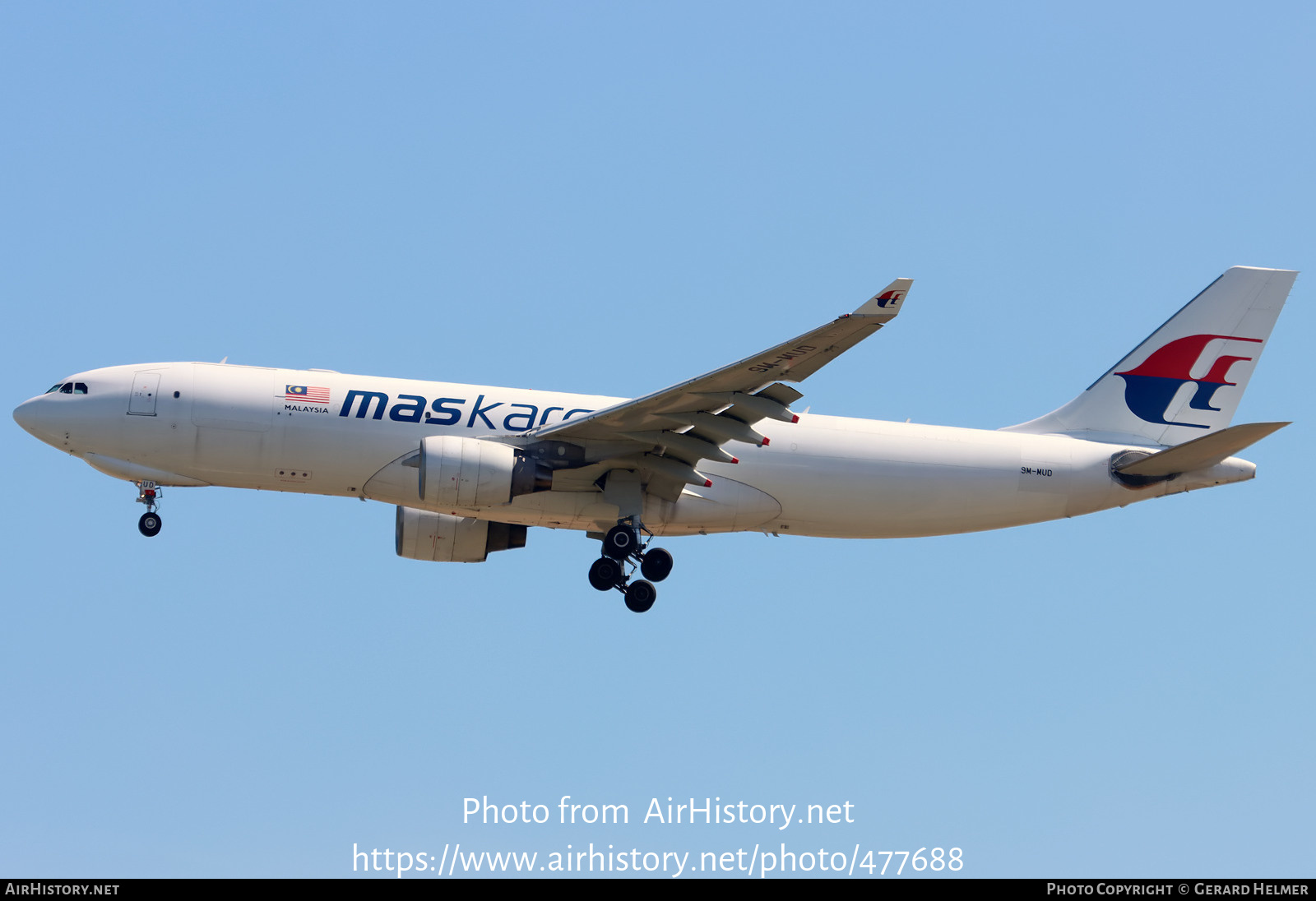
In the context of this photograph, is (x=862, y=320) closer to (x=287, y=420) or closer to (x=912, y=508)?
(x=912, y=508)

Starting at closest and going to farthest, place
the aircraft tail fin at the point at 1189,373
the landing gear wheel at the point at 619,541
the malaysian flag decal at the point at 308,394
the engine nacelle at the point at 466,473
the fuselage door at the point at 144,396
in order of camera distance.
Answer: the engine nacelle at the point at 466,473, the malaysian flag decal at the point at 308,394, the fuselage door at the point at 144,396, the landing gear wheel at the point at 619,541, the aircraft tail fin at the point at 1189,373

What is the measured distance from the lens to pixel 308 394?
2856 centimetres

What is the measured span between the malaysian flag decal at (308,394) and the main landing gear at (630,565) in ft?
20.3

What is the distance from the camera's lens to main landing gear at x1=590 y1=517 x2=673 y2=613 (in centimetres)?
2895

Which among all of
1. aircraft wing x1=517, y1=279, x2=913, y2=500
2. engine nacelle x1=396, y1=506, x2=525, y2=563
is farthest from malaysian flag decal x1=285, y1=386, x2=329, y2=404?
aircraft wing x1=517, y1=279, x2=913, y2=500

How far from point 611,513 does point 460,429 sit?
3428 mm

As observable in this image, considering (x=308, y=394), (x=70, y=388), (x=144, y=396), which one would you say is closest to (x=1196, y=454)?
(x=308, y=394)

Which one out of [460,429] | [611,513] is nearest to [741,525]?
[611,513]

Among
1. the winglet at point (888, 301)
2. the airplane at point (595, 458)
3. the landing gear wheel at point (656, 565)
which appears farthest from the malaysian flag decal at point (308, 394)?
the winglet at point (888, 301)

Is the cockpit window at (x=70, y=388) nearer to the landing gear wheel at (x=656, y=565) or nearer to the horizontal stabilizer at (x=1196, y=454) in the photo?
the landing gear wheel at (x=656, y=565)

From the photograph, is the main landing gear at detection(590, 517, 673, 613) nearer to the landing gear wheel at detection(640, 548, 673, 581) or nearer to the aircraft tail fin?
the landing gear wheel at detection(640, 548, 673, 581)

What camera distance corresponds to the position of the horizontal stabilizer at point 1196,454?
28.5 meters

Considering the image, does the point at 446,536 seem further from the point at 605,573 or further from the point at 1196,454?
the point at 1196,454

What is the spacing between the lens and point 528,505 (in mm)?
28734
